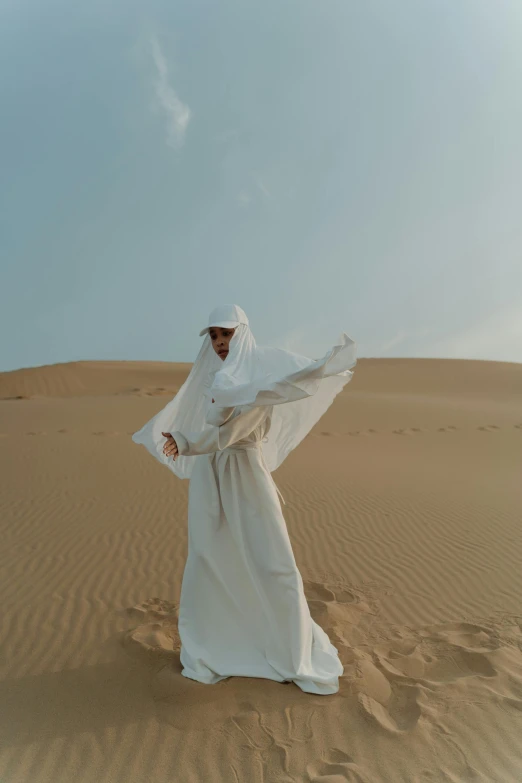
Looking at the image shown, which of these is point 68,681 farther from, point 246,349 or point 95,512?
point 95,512

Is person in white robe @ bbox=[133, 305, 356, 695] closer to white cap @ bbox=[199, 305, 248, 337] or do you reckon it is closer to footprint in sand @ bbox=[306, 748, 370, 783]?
white cap @ bbox=[199, 305, 248, 337]

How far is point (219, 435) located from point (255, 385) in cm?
43

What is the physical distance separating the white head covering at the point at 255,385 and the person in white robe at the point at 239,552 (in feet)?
0.04

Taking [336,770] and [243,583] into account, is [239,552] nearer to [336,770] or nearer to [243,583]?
[243,583]

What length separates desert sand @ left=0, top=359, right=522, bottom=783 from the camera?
3154mm

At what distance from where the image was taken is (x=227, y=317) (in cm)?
340

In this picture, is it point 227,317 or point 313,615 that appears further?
point 313,615

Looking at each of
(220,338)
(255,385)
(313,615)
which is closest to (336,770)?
(313,615)

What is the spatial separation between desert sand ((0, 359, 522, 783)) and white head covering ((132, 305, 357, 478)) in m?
1.60

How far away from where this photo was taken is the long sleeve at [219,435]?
329 centimetres

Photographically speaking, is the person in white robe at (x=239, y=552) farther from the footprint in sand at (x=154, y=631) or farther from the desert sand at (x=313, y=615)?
the footprint in sand at (x=154, y=631)

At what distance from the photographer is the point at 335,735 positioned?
325 cm

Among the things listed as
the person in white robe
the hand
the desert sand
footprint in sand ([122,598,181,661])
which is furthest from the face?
footprint in sand ([122,598,181,661])

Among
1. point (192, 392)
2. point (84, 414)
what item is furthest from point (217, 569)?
point (84, 414)
